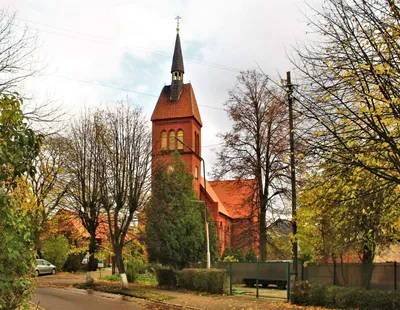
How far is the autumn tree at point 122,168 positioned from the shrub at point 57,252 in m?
16.7

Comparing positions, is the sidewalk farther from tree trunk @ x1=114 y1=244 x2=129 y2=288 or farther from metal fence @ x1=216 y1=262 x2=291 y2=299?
tree trunk @ x1=114 y1=244 x2=129 y2=288

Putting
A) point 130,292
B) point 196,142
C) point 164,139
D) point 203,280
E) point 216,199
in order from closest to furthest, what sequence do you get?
point 130,292
point 203,280
point 164,139
point 196,142
point 216,199

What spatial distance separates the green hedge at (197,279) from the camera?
2186 cm

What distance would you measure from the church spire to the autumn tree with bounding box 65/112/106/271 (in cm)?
2892

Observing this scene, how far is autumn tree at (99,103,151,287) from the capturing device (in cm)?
2325

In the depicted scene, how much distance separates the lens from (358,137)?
30.7ft

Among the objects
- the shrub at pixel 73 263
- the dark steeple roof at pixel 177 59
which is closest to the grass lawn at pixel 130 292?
the shrub at pixel 73 263

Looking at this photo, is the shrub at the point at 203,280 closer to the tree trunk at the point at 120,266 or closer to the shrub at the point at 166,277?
the shrub at the point at 166,277

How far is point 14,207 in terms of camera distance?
5.98m

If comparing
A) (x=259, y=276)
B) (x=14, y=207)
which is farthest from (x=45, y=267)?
(x=14, y=207)

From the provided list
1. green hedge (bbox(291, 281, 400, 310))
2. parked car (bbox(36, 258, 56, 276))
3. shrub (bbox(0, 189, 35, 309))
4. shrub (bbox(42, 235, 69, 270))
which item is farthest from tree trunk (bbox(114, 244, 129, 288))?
shrub (bbox(42, 235, 69, 270))

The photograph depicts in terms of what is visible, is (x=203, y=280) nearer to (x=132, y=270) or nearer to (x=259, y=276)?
(x=259, y=276)

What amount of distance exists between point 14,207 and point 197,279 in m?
18.2

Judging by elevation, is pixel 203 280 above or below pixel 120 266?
below
